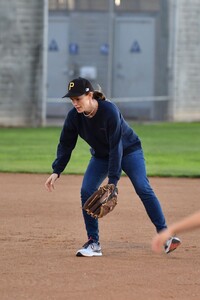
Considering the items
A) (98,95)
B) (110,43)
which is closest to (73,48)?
(110,43)

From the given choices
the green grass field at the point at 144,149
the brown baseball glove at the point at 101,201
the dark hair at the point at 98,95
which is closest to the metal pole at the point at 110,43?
the green grass field at the point at 144,149

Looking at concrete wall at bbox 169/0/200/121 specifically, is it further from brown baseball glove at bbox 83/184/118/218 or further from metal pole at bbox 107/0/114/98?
brown baseball glove at bbox 83/184/118/218

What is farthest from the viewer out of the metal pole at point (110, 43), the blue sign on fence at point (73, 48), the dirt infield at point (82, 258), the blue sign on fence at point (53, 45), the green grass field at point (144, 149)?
the metal pole at point (110, 43)

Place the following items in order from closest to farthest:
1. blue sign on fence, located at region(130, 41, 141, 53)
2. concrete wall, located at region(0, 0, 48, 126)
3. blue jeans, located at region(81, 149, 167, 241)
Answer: blue jeans, located at region(81, 149, 167, 241)
concrete wall, located at region(0, 0, 48, 126)
blue sign on fence, located at region(130, 41, 141, 53)

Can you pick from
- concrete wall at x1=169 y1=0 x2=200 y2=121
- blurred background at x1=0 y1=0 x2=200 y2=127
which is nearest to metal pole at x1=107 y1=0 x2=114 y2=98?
blurred background at x1=0 y1=0 x2=200 y2=127

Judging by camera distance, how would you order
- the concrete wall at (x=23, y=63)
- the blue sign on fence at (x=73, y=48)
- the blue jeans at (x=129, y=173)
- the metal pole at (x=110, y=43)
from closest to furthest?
1. the blue jeans at (x=129, y=173)
2. the concrete wall at (x=23, y=63)
3. the blue sign on fence at (x=73, y=48)
4. the metal pole at (x=110, y=43)

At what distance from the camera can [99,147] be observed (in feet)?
32.5

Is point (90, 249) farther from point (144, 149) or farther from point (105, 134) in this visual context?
point (144, 149)

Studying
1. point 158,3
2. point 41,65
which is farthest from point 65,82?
point 158,3

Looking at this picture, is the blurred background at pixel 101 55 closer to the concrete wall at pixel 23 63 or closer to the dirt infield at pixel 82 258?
the concrete wall at pixel 23 63

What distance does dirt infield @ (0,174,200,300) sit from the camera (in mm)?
8508

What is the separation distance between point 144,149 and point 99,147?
1184 centimetres

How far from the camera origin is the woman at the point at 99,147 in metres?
9.58

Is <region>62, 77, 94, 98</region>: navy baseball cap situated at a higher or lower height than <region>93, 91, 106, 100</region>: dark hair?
higher
